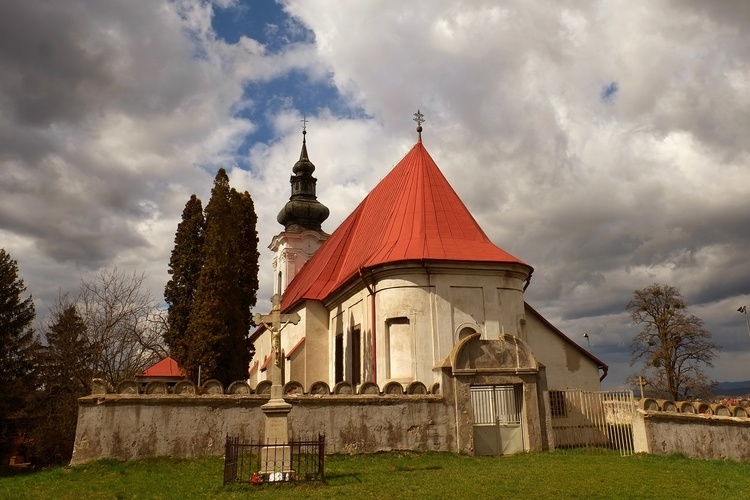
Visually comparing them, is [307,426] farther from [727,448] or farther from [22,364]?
[22,364]

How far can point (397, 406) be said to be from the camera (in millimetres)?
14641

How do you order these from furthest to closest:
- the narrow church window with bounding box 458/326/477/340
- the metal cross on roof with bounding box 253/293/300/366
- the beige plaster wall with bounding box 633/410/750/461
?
the narrow church window with bounding box 458/326/477/340 < the beige plaster wall with bounding box 633/410/750/461 < the metal cross on roof with bounding box 253/293/300/366

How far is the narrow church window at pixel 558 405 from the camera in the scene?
1638cm

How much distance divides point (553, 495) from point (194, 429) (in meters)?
8.16

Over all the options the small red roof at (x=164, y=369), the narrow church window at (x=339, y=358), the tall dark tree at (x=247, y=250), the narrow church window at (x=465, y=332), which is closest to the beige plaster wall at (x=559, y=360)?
the narrow church window at (x=465, y=332)

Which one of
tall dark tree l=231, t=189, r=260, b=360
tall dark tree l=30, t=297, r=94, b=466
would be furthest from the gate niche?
tall dark tree l=30, t=297, r=94, b=466

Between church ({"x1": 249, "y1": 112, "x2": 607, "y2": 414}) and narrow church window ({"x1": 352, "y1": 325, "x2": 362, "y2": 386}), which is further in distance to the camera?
narrow church window ({"x1": 352, "y1": 325, "x2": 362, "y2": 386})

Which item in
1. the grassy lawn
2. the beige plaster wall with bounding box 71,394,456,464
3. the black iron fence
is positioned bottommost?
the grassy lawn

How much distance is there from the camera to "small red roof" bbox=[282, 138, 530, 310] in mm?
19141

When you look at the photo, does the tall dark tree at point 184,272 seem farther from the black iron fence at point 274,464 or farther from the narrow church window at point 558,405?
the narrow church window at point 558,405

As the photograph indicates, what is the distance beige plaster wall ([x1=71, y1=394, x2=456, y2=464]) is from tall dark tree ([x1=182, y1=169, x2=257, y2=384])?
4.74 metres

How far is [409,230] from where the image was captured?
20.2 metres

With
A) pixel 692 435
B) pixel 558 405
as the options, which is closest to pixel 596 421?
pixel 558 405

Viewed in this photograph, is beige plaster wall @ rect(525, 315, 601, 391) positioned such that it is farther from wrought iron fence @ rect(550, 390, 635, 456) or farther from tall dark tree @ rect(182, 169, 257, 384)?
tall dark tree @ rect(182, 169, 257, 384)
